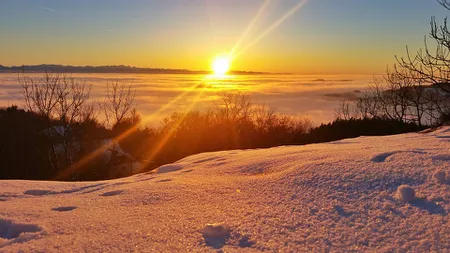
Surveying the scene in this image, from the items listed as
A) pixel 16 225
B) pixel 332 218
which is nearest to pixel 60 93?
pixel 16 225

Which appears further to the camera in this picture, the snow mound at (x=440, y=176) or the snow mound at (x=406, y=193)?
the snow mound at (x=440, y=176)

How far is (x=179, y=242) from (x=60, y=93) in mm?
18235

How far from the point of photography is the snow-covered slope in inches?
89.0

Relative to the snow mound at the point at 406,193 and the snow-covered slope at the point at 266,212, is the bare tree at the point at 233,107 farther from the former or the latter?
the snow mound at the point at 406,193

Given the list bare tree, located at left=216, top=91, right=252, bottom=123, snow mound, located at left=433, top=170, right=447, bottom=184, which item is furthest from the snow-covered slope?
bare tree, located at left=216, top=91, right=252, bottom=123

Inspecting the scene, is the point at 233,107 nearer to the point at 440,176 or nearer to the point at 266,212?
the point at 440,176

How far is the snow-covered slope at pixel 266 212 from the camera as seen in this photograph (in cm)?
226

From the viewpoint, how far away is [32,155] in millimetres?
19672

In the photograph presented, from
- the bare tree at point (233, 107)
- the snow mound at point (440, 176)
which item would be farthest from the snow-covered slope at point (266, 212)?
the bare tree at point (233, 107)

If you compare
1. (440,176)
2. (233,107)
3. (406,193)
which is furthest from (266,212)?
(233,107)

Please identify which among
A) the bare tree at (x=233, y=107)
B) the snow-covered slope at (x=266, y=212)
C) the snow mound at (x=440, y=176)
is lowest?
the snow-covered slope at (x=266, y=212)

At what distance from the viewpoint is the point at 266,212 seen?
265 cm

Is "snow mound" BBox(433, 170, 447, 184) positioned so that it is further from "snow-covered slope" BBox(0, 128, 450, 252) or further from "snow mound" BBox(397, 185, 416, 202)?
A: "snow mound" BBox(397, 185, 416, 202)

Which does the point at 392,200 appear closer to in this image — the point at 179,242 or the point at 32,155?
the point at 179,242
